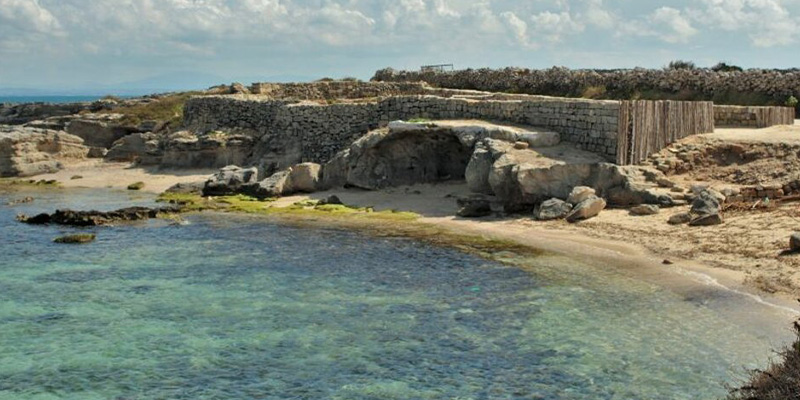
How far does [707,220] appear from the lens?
68.4 ft

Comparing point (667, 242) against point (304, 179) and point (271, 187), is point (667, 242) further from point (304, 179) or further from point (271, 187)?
point (271, 187)

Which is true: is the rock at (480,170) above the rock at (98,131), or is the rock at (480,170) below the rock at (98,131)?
below

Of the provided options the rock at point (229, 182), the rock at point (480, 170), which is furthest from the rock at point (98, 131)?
the rock at point (480, 170)

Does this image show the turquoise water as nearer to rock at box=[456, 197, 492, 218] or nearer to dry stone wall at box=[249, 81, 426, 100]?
rock at box=[456, 197, 492, 218]

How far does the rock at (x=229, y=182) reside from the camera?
103ft

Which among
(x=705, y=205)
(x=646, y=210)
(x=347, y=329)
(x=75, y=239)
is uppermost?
(x=705, y=205)

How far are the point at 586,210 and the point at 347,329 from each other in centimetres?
1052

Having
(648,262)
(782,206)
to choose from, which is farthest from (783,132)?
(648,262)

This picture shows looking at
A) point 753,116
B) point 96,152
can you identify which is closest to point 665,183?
point 753,116

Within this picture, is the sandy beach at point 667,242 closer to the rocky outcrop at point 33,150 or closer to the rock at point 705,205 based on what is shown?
the rock at point 705,205

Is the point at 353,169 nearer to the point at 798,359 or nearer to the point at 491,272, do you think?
the point at 491,272

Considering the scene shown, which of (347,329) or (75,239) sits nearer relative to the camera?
(347,329)

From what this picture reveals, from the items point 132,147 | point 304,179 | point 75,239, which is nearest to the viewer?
point 75,239

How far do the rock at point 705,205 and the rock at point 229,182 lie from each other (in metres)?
16.3
